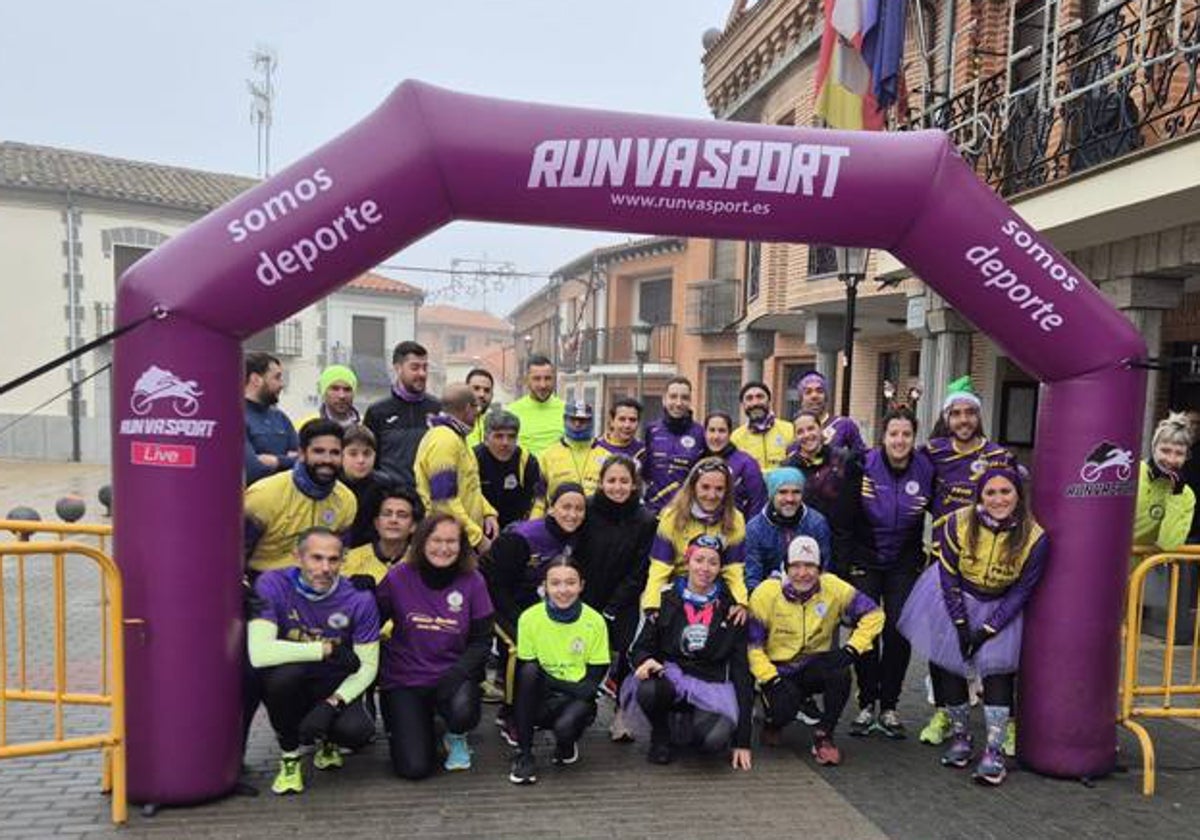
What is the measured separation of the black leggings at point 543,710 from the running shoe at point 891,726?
1.73 meters

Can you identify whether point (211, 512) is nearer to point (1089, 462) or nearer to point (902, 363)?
point (1089, 462)

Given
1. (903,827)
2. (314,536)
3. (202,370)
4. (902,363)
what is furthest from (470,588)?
(902,363)

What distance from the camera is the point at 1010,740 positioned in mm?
4801

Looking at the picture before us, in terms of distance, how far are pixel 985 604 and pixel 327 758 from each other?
11.1ft

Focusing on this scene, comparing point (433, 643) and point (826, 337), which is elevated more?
point (826, 337)

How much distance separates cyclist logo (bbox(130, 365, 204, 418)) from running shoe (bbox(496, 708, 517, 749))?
2240mm

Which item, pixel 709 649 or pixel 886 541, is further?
pixel 886 541

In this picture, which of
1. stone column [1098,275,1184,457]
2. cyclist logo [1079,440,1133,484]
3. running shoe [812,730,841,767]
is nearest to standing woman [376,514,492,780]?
running shoe [812,730,841,767]

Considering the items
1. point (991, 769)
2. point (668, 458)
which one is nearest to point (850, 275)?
point (668, 458)

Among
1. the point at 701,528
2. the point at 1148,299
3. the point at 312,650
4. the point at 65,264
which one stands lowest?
the point at 312,650

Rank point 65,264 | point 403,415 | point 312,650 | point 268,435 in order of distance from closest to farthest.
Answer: point 312,650, point 268,435, point 403,415, point 65,264

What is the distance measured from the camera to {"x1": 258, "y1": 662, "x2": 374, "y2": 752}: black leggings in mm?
4070

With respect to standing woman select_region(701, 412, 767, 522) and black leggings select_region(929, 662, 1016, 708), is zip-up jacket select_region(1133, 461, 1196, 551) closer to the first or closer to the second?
black leggings select_region(929, 662, 1016, 708)

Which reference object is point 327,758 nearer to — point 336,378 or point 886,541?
point 336,378
